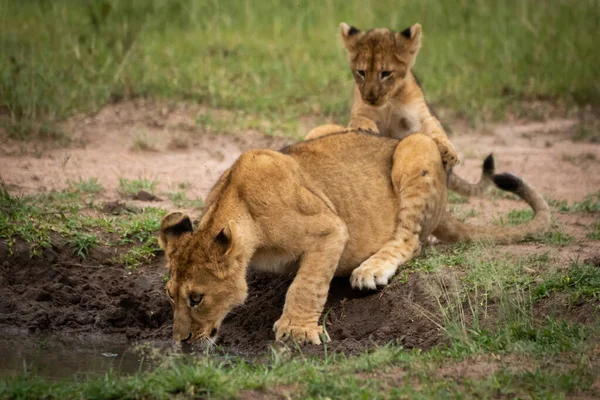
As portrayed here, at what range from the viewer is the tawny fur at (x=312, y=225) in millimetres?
5059

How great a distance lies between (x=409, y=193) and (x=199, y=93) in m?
4.57

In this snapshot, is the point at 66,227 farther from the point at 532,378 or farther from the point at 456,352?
the point at 532,378

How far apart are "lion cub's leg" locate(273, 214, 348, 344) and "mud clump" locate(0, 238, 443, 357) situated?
0.57 ft

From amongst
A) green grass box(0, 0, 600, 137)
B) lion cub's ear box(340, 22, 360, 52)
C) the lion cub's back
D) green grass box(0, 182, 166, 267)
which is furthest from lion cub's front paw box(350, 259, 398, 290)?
green grass box(0, 0, 600, 137)

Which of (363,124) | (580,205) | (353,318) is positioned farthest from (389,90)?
(353,318)

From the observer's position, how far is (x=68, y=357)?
5426 mm

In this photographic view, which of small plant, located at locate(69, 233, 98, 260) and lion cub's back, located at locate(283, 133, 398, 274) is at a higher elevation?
lion cub's back, located at locate(283, 133, 398, 274)

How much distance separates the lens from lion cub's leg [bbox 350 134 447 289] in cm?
614

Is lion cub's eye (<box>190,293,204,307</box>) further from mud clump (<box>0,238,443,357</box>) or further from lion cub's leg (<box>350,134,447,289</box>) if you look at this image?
lion cub's leg (<box>350,134,447,289</box>)

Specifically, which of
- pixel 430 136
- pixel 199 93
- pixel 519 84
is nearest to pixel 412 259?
pixel 430 136

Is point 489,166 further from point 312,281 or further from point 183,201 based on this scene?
point 183,201

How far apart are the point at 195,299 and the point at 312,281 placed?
786 mm

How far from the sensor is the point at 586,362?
4.43 meters

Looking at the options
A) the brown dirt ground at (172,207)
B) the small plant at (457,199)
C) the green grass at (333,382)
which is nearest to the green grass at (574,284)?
the brown dirt ground at (172,207)
